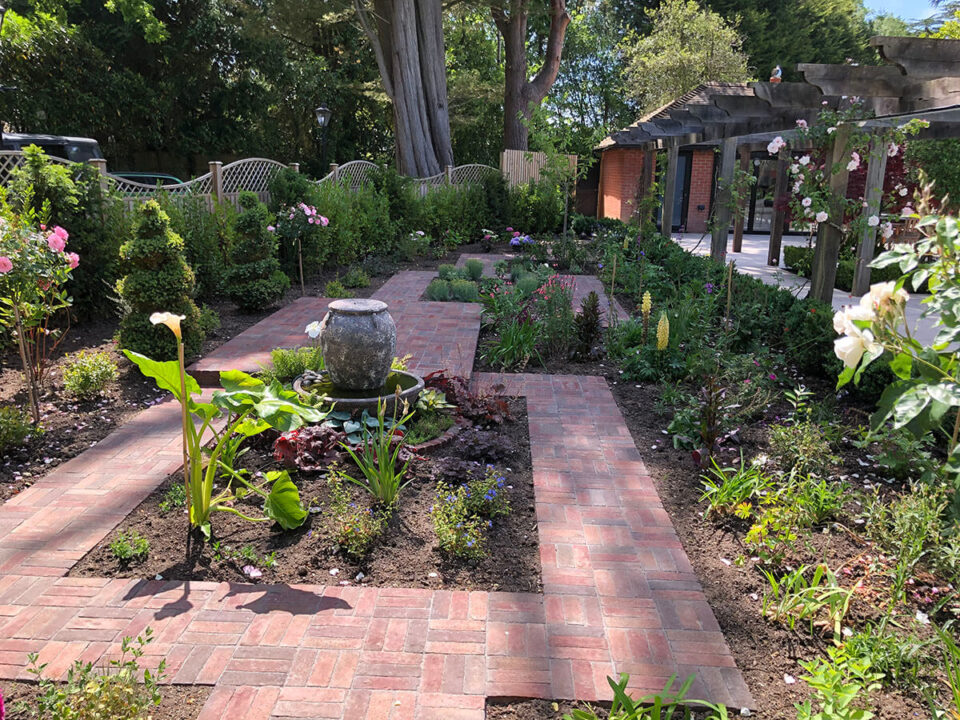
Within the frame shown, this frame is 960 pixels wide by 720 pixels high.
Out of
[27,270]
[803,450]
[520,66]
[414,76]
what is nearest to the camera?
[803,450]

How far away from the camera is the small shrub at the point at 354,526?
3277mm

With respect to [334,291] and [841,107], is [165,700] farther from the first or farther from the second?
[841,107]

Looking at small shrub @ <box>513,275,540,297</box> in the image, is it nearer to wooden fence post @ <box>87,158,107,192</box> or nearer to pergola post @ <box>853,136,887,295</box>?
pergola post @ <box>853,136,887,295</box>

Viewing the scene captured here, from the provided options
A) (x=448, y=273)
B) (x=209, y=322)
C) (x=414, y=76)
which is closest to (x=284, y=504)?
(x=209, y=322)

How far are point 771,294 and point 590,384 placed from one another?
267cm

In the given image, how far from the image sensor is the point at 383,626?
2.79 meters

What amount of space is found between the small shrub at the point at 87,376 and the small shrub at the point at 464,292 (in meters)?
4.46

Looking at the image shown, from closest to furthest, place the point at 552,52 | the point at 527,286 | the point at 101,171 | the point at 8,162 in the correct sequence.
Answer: the point at 8,162 → the point at 101,171 → the point at 527,286 → the point at 552,52

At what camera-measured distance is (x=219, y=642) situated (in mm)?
2674

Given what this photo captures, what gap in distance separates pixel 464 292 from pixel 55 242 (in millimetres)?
5000

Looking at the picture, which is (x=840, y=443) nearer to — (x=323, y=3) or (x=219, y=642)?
(x=219, y=642)

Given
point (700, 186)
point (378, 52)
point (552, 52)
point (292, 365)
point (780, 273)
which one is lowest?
point (780, 273)

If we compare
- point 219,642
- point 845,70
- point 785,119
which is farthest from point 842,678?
point 785,119

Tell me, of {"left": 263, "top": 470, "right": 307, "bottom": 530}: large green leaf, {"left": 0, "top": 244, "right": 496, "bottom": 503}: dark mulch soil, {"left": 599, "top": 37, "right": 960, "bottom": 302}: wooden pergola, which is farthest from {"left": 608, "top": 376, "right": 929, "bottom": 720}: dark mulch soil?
{"left": 0, "top": 244, "right": 496, "bottom": 503}: dark mulch soil
